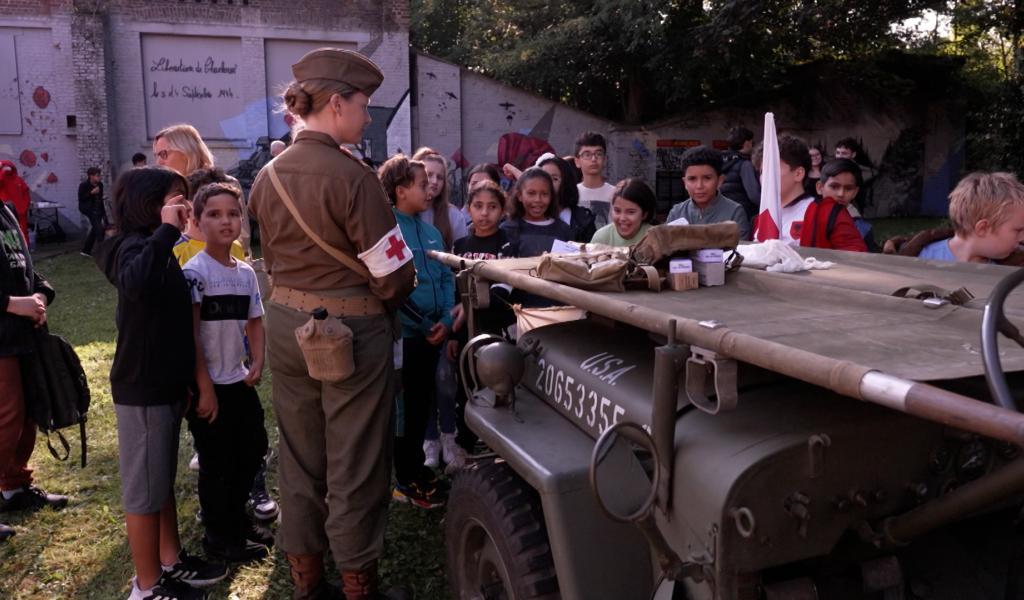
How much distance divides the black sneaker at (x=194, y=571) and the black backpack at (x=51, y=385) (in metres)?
0.91

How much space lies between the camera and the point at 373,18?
62.5ft

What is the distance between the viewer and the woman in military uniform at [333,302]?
3.02 metres

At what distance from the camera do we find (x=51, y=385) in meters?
4.04

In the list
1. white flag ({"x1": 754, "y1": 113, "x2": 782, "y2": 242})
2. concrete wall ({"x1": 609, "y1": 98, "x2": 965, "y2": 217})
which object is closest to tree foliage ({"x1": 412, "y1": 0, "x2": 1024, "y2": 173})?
concrete wall ({"x1": 609, "y1": 98, "x2": 965, "y2": 217})

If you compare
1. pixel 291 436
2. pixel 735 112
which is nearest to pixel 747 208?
pixel 291 436

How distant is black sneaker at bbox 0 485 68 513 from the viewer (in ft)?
14.1

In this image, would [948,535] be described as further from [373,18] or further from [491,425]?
[373,18]

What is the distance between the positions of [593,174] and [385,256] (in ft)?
10.3

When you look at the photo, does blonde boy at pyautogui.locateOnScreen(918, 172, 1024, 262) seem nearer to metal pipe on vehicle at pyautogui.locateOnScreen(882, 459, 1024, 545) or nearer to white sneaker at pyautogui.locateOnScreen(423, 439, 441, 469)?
metal pipe on vehicle at pyautogui.locateOnScreen(882, 459, 1024, 545)

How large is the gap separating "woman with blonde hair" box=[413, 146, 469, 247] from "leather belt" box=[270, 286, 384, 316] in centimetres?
172

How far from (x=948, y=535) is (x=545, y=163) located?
3.85m

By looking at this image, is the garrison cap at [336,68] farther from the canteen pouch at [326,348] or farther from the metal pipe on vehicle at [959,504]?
the metal pipe on vehicle at [959,504]

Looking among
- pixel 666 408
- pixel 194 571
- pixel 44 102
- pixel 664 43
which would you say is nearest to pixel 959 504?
pixel 666 408

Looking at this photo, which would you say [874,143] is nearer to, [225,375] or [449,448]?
[449,448]
